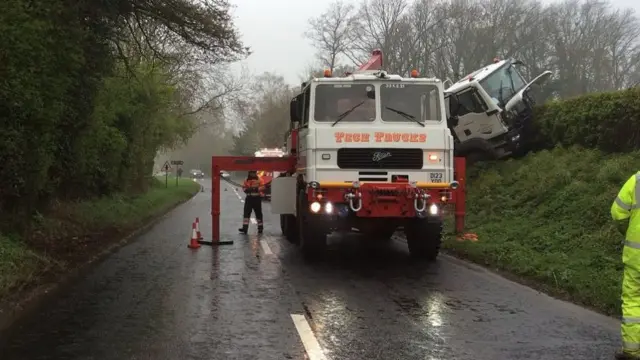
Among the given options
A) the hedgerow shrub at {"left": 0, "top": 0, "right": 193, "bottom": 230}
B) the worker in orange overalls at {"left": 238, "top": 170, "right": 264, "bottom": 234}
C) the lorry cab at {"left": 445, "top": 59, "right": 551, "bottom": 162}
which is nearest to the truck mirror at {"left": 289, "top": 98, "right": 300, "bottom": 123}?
the hedgerow shrub at {"left": 0, "top": 0, "right": 193, "bottom": 230}

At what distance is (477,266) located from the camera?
34.7ft

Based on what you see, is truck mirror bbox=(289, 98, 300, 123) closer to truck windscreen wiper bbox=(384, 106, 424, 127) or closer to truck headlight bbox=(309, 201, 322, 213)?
truck windscreen wiper bbox=(384, 106, 424, 127)

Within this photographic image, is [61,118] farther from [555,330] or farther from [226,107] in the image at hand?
[226,107]

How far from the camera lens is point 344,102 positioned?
10.7 metres

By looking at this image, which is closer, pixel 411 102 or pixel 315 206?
pixel 315 206

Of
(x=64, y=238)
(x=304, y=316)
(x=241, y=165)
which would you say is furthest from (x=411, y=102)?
(x=64, y=238)

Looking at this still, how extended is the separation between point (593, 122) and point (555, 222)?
5.17 meters

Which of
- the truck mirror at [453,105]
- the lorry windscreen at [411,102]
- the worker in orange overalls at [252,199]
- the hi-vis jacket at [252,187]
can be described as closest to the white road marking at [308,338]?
the lorry windscreen at [411,102]

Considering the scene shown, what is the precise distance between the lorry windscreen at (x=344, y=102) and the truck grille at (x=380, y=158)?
25.6 inches

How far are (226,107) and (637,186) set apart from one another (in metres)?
40.7

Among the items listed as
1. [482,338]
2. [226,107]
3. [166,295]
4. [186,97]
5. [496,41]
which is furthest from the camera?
[496,41]

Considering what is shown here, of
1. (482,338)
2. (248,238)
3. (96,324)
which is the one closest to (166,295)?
(96,324)

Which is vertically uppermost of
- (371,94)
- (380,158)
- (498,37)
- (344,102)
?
(498,37)

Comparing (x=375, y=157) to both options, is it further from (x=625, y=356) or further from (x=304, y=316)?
(x=625, y=356)
